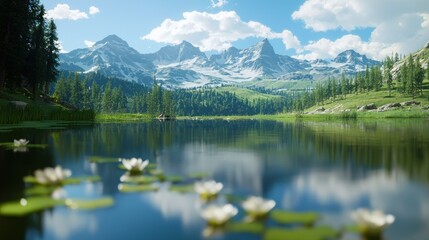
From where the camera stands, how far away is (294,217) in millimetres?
9125

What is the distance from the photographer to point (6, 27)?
6350 cm

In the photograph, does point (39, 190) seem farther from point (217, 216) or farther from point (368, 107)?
point (368, 107)

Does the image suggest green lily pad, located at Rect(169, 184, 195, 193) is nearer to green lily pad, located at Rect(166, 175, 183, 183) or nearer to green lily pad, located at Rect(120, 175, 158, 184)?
green lily pad, located at Rect(166, 175, 183, 183)

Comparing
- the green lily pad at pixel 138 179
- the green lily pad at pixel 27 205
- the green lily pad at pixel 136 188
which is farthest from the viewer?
the green lily pad at pixel 138 179

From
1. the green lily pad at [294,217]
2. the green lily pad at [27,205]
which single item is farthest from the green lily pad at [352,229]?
the green lily pad at [27,205]

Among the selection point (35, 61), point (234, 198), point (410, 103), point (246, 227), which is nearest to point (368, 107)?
point (410, 103)

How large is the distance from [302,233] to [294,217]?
1299mm

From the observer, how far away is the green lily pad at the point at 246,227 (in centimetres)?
811

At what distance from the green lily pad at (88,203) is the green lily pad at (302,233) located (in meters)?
5.26

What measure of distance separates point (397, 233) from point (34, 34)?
87.9 meters

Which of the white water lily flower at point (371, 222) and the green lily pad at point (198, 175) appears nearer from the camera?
the white water lily flower at point (371, 222)

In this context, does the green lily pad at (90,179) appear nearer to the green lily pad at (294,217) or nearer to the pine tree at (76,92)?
the green lily pad at (294,217)

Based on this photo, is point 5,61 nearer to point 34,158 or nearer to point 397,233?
point 34,158

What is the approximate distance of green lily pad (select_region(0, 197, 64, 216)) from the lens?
30.5 ft
